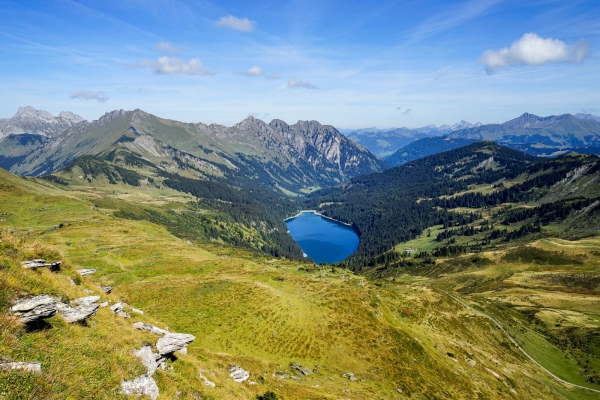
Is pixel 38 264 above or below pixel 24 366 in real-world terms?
above

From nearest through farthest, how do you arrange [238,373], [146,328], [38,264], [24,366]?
1. [24,366]
2. [38,264]
3. [146,328]
4. [238,373]

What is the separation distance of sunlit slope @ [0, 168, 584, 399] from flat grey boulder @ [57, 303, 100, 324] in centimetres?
273

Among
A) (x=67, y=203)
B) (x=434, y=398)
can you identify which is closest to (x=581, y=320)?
(x=434, y=398)

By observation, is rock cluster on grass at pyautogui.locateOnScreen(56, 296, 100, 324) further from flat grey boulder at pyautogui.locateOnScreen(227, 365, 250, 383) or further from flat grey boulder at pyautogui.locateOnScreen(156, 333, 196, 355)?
flat grey boulder at pyautogui.locateOnScreen(227, 365, 250, 383)

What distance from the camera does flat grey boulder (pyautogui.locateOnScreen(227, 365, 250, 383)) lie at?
33.0 meters

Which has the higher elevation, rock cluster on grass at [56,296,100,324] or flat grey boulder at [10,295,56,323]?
flat grey boulder at [10,295,56,323]

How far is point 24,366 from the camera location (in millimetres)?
14016

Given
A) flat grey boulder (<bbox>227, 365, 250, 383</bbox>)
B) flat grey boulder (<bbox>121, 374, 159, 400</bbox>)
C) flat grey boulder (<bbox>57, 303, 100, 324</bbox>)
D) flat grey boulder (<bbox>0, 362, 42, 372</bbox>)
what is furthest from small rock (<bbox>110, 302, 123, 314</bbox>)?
flat grey boulder (<bbox>0, 362, 42, 372</bbox>)

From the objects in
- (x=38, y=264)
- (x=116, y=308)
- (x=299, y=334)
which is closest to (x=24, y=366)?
(x=38, y=264)

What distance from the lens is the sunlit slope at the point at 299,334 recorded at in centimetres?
3875

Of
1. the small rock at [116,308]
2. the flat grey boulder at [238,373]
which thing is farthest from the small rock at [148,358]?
the flat grey boulder at [238,373]

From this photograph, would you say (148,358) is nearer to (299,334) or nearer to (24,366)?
(24,366)

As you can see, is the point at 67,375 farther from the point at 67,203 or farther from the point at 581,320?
the point at 67,203

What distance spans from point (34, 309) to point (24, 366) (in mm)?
4261
